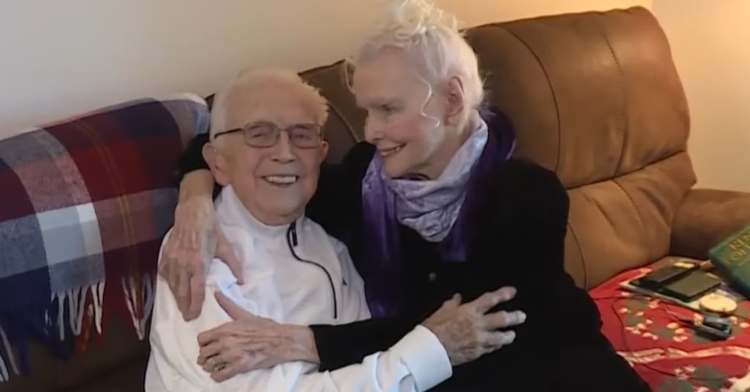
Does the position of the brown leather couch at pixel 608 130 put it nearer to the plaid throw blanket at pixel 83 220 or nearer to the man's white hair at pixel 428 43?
the man's white hair at pixel 428 43

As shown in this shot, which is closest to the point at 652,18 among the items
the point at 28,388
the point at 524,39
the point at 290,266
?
the point at 524,39

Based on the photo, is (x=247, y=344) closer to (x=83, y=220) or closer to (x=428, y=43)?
(x=83, y=220)

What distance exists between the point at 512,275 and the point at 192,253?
0.56 m

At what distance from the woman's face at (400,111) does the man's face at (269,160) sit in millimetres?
139

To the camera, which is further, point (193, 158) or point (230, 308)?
point (193, 158)

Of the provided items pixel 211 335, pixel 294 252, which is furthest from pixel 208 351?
pixel 294 252

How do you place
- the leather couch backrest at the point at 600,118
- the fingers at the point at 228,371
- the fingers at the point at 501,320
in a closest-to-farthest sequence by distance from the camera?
the fingers at the point at 228,371 → the fingers at the point at 501,320 → the leather couch backrest at the point at 600,118

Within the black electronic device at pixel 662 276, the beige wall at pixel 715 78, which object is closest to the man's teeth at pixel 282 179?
the black electronic device at pixel 662 276

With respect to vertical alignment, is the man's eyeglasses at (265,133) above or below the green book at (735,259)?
above

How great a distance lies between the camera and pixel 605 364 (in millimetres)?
1739

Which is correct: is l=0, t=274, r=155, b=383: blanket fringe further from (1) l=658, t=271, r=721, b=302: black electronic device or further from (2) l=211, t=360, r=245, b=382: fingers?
(1) l=658, t=271, r=721, b=302: black electronic device

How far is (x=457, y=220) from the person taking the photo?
173cm

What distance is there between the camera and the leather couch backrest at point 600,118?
238cm

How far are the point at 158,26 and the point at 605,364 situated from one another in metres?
1.18
